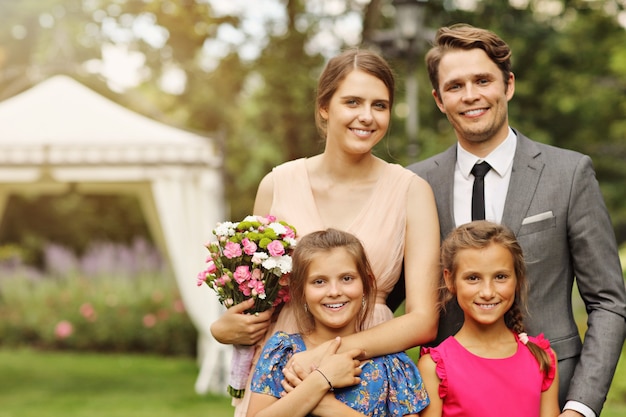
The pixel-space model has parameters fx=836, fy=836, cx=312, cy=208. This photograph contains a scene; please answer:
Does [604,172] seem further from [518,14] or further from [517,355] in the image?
[517,355]

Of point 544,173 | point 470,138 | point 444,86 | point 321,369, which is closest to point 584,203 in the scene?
point 544,173

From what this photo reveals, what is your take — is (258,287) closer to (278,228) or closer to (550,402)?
(278,228)

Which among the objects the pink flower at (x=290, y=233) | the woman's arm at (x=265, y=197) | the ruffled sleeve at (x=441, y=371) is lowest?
the ruffled sleeve at (x=441, y=371)

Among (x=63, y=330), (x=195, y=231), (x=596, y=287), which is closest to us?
(x=596, y=287)

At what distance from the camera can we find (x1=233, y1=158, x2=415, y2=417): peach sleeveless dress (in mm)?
3250

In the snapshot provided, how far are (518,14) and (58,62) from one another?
7641 mm

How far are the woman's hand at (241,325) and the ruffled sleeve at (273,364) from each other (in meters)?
0.09

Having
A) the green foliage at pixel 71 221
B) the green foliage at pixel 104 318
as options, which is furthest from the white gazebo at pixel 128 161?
the green foliage at pixel 71 221

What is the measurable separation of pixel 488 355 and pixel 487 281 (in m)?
0.29

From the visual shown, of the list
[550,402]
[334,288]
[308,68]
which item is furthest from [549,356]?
[308,68]

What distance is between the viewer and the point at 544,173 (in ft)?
10.7

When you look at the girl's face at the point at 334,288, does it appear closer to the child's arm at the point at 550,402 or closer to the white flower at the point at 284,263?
the white flower at the point at 284,263

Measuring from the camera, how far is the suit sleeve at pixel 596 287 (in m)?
3.05

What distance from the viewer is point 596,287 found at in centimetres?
313
